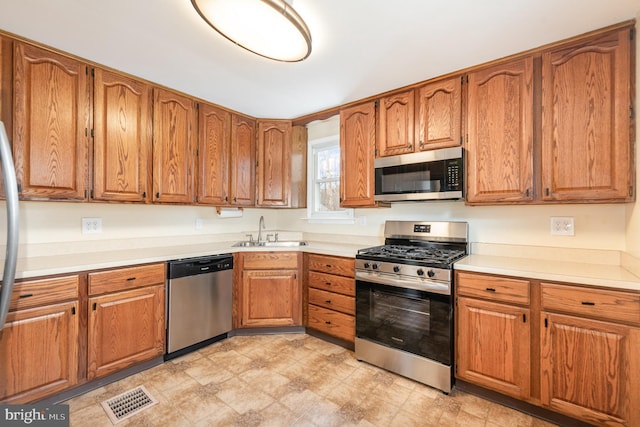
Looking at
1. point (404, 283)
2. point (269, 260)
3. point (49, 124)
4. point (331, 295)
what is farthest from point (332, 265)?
point (49, 124)

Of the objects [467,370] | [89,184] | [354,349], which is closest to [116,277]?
[89,184]

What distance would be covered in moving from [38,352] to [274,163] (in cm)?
249

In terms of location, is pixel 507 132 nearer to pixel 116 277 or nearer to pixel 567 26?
pixel 567 26

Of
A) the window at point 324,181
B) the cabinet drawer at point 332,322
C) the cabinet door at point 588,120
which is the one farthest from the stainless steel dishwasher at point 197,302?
the cabinet door at point 588,120

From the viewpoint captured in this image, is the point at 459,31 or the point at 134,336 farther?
the point at 134,336

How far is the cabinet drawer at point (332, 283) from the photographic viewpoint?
261 centimetres

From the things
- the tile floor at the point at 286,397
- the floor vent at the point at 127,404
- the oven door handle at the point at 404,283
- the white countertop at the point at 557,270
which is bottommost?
the tile floor at the point at 286,397

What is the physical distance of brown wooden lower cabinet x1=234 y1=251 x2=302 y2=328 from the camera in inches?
114

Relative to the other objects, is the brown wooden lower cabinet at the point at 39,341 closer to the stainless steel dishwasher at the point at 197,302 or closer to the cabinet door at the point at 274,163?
the stainless steel dishwasher at the point at 197,302

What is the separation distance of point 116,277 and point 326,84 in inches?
87.7

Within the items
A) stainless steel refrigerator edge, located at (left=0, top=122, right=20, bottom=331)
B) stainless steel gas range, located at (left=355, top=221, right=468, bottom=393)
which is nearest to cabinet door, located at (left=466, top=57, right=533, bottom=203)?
stainless steel gas range, located at (left=355, top=221, right=468, bottom=393)

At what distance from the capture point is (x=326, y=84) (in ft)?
8.18

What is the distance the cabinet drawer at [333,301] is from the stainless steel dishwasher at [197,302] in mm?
820

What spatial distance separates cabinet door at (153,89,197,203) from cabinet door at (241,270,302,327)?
102 cm
